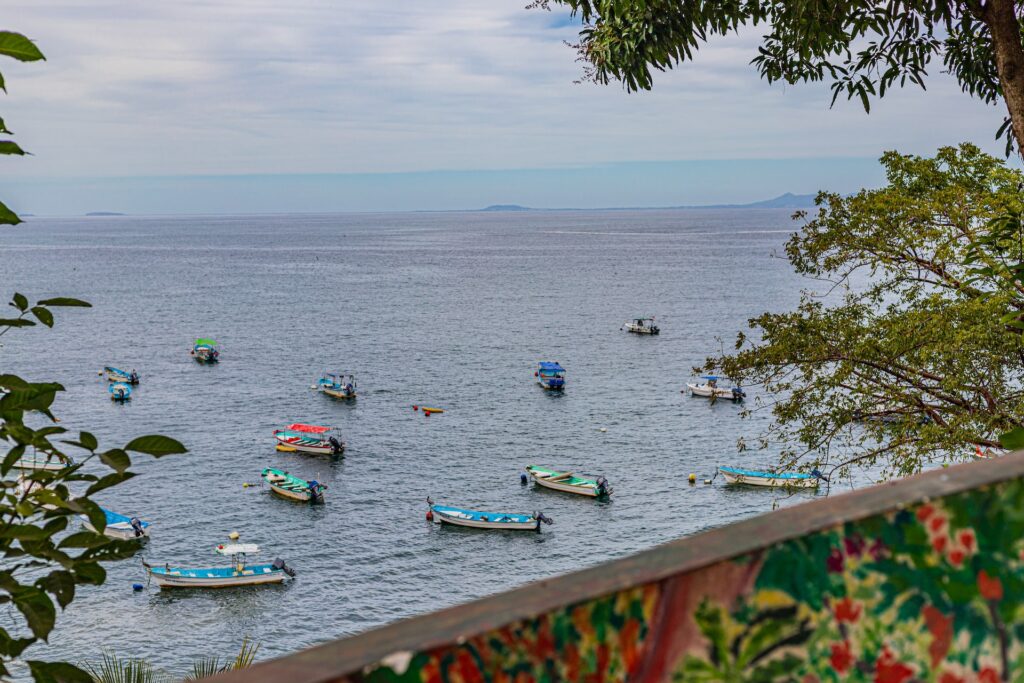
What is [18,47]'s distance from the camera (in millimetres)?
2729

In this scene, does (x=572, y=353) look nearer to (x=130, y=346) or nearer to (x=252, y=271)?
(x=130, y=346)

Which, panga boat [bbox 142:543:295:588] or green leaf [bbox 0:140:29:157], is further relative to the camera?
panga boat [bbox 142:543:295:588]

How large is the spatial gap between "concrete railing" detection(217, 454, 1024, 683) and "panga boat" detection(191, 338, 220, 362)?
77.9 m

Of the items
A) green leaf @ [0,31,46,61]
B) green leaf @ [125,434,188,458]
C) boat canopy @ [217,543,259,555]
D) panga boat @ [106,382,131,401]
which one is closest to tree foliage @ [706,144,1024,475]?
green leaf @ [125,434,188,458]

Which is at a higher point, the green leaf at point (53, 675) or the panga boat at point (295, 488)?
the green leaf at point (53, 675)

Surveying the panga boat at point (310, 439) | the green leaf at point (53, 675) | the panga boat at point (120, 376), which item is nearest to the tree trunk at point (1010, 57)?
the green leaf at point (53, 675)

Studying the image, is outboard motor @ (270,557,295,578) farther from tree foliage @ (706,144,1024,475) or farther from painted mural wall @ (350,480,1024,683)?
painted mural wall @ (350,480,1024,683)

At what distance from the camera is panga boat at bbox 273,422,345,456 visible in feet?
166

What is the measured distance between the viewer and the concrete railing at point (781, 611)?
1145 mm

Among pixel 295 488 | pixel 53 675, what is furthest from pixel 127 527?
pixel 53 675

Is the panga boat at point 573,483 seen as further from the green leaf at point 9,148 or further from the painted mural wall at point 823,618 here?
the painted mural wall at point 823,618

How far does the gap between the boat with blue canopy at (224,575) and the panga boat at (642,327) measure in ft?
180

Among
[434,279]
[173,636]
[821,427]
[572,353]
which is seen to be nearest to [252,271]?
[434,279]

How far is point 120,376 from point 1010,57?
69.1m
